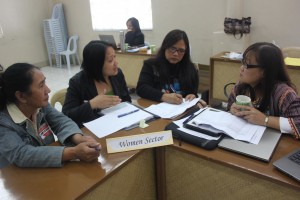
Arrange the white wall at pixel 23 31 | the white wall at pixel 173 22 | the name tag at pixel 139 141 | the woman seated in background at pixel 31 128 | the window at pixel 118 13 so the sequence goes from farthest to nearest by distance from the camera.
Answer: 1. the white wall at pixel 23 31
2. the window at pixel 118 13
3. the white wall at pixel 173 22
4. the name tag at pixel 139 141
5. the woman seated in background at pixel 31 128

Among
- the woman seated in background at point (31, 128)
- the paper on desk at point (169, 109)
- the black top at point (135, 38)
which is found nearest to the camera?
the woman seated in background at point (31, 128)

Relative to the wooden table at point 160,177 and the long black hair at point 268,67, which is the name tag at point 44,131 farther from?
the long black hair at point 268,67

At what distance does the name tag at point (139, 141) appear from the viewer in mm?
1064

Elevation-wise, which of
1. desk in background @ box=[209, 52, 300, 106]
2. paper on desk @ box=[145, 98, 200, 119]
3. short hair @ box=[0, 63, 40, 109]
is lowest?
desk in background @ box=[209, 52, 300, 106]

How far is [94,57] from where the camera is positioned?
1.55 meters

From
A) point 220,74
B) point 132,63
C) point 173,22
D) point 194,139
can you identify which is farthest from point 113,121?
point 173,22

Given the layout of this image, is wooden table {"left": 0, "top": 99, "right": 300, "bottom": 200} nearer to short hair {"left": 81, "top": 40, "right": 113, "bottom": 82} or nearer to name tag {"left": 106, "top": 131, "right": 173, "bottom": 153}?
name tag {"left": 106, "top": 131, "right": 173, "bottom": 153}

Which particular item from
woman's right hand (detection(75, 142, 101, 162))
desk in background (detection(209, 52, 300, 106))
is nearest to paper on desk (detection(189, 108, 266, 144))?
woman's right hand (detection(75, 142, 101, 162))

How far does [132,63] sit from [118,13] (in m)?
2.18

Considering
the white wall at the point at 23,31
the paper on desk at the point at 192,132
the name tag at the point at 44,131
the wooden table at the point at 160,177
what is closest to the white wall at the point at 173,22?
the white wall at the point at 23,31

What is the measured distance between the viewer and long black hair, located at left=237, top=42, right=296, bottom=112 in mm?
1227

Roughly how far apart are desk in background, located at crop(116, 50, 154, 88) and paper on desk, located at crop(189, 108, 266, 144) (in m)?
2.43

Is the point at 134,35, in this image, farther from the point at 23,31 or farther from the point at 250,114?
the point at 250,114

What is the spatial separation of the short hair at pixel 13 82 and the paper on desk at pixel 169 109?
2.17 feet
